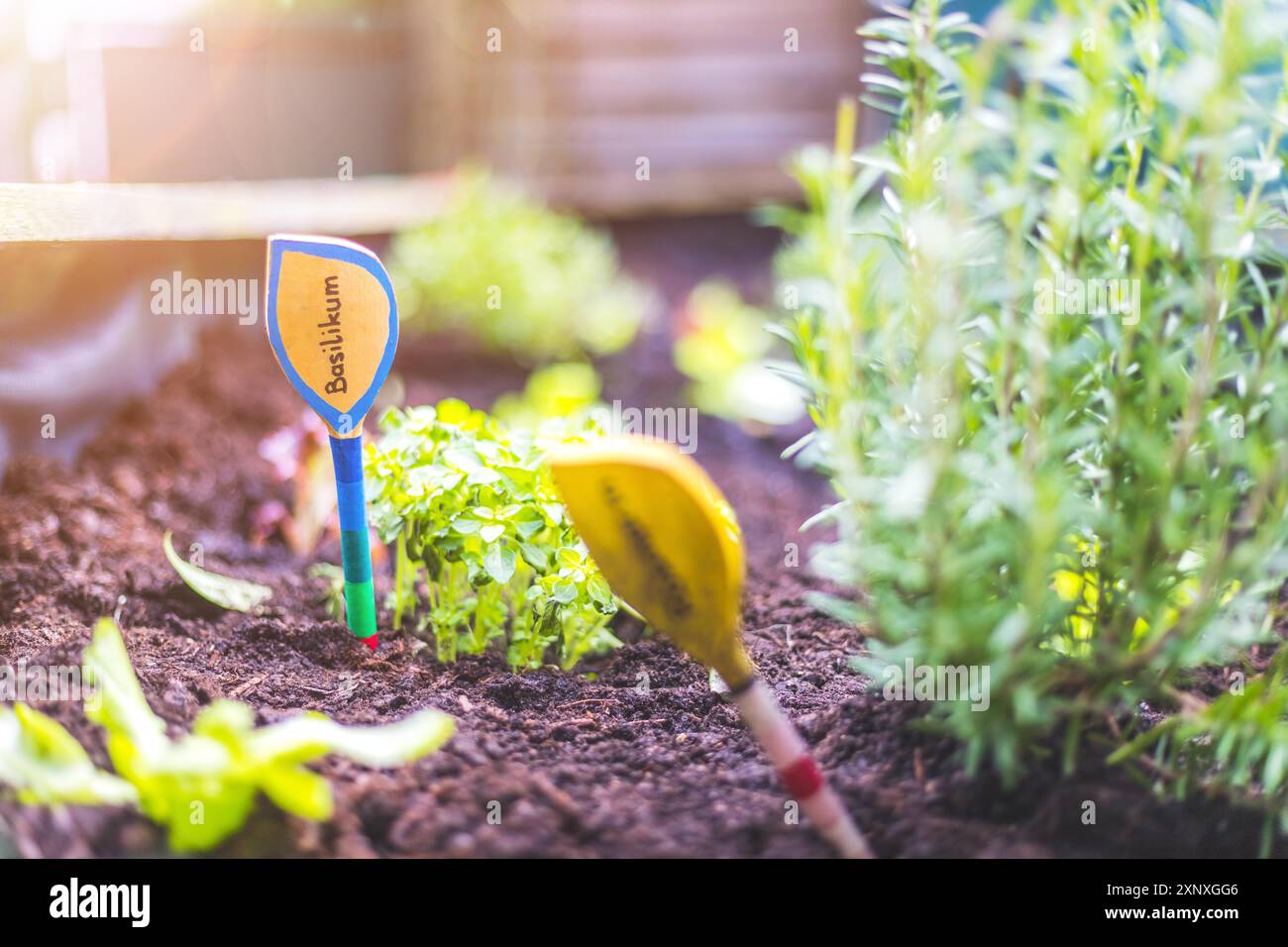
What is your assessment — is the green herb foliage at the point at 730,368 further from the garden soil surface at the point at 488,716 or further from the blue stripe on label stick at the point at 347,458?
the blue stripe on label stick at the point at 347,458

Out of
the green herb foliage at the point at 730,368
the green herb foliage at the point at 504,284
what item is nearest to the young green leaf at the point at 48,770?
the green herb foliage at the point at 730,368

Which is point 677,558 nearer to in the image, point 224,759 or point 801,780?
point 801,780

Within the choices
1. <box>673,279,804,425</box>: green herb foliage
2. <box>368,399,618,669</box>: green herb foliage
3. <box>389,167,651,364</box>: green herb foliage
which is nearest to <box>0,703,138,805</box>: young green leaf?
<box>368,399,618,669</box>: green herb foliage

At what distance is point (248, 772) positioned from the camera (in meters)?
0.81

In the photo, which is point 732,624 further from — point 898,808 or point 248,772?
point 248,772

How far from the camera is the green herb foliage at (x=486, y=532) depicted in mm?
1199

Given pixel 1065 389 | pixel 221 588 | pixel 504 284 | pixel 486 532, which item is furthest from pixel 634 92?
pixel 1065 389

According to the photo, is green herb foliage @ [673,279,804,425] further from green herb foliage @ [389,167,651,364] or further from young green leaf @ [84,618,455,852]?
young green leaf @ [84,618,455,852]

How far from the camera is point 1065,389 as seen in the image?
100cm

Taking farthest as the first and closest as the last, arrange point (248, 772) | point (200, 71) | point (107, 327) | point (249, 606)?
point (200, 71) → point (107, 327) → point (249, 606) → point (248, 772)
